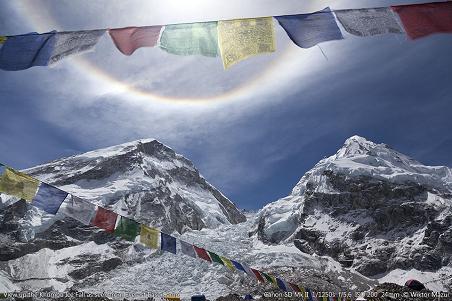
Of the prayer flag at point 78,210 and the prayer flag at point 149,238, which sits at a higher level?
the prayer flag at point 78,210

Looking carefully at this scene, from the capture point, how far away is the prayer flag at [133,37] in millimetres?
12523

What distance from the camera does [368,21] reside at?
485 inches

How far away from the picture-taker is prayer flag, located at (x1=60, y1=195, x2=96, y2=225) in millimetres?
17895

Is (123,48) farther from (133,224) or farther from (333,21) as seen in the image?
(133,224)

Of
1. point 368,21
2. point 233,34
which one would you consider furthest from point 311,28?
point 233,34

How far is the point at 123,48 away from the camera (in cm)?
1251

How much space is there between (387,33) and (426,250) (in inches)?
6855

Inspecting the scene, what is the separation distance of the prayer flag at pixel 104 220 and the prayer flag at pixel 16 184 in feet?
8.57

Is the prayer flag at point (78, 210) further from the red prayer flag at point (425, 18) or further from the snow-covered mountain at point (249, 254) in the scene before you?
the snow-covered mountain at point (249, 254)

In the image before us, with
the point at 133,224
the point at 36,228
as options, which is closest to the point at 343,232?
the point at 36,228

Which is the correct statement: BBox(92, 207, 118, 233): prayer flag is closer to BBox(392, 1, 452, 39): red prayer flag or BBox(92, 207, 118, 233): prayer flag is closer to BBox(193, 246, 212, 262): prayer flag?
BBox(193, 246, 212, 262): prayer flag

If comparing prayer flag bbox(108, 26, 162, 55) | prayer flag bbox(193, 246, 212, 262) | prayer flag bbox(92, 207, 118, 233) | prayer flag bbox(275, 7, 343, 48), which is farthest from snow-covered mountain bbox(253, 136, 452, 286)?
prayer flag bbox(108, 26, 162, 55)

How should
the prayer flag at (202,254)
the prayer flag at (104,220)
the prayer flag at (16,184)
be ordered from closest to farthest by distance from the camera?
the prayer flag at (16,184) < the prayer flag at (104,220) < the prayer flag at (202,254)

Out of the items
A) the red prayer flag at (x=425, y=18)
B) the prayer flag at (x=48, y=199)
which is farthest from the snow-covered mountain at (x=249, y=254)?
the red prayer flag at (x=425, y=18)
